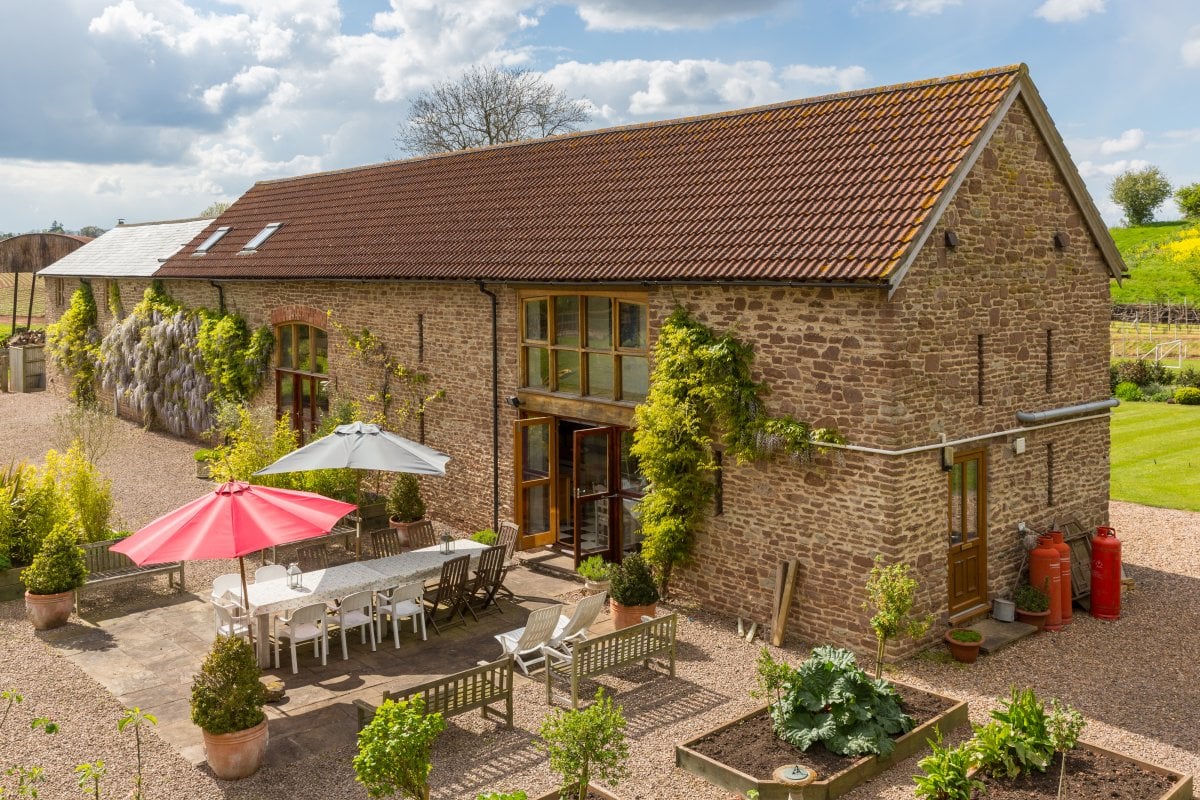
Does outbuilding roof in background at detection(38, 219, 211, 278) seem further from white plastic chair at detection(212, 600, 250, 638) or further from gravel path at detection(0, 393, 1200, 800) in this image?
white plastic chair at detection(212, 600, 250, 638)

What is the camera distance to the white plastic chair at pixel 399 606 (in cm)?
1149

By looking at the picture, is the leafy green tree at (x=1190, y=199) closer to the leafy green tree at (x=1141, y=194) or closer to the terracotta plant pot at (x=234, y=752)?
the leafy green tree at (x=1141, y=194)

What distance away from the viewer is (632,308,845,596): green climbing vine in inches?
460

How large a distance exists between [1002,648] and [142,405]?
73.1ft

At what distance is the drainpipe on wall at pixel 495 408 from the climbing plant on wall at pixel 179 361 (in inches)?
317

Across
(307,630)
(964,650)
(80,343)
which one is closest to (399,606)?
(307,630)

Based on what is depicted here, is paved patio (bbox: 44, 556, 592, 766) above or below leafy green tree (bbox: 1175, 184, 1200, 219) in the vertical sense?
below

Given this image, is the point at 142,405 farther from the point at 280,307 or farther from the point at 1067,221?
the point at 1067,221

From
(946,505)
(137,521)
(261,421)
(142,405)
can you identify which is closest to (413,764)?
(946,505)

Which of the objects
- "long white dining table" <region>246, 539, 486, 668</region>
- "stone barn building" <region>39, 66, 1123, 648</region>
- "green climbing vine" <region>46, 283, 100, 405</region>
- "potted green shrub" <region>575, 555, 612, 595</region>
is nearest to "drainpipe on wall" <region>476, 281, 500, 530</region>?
"stone barn building" <region>39, 66, 1123, 648</region>

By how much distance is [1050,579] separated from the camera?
1223 cm

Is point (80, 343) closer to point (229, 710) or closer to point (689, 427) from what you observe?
point (689, 427)

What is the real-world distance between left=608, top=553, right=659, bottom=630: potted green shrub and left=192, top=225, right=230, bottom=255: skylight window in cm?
1733

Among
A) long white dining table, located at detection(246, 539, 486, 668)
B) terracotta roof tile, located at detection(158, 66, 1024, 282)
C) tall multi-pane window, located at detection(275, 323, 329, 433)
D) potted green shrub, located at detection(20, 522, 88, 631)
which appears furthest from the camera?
tall multi-pane window, located at detection(275, 323, 329, 433)
